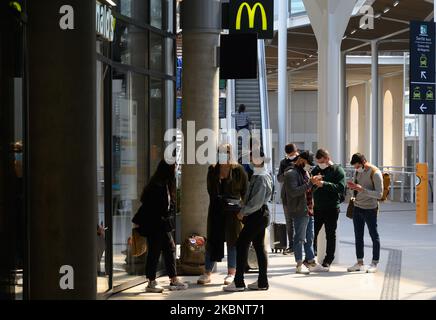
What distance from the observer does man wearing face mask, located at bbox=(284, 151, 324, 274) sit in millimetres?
11203

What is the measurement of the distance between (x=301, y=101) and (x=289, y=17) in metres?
37.0

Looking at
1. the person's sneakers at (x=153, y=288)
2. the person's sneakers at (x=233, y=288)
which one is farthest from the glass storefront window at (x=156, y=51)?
the person's sneakers at (x=233, y=288)

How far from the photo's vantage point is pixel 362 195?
37.7 feet

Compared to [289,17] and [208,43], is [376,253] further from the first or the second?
[289,17]

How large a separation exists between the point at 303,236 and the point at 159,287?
226 centimetres

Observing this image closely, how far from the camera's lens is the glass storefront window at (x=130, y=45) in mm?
9961

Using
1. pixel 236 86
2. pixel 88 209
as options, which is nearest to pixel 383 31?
pixel 236 86

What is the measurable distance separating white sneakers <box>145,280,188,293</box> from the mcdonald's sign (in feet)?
11.0

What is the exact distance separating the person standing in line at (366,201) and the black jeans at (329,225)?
0.90 ft

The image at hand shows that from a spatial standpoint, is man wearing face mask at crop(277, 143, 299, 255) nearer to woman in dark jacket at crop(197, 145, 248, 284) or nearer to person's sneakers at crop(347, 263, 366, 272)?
person's sneakers at crop(347, 263, 366, 272)

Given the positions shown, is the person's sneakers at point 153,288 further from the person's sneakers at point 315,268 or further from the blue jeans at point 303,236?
the person's sneakers at point 315,268

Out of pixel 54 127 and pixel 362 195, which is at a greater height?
pixel 54 127

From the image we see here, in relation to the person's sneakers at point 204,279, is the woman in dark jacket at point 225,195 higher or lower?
higher

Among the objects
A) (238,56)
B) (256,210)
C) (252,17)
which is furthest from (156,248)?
(252,17)
